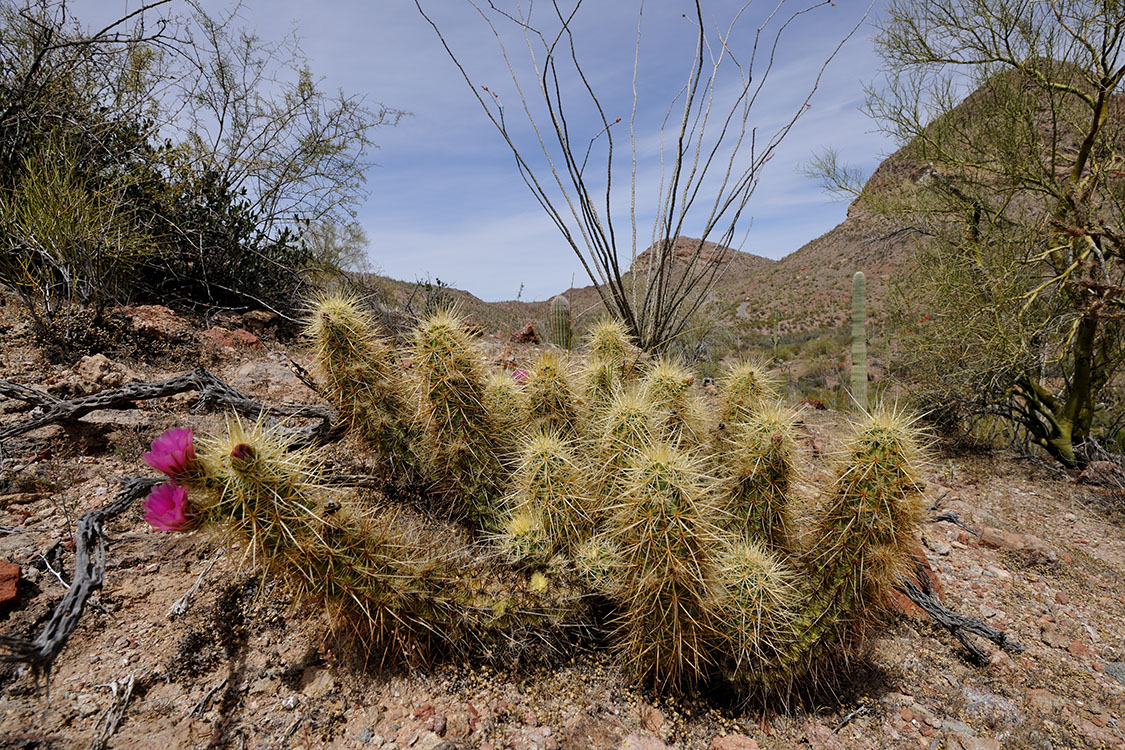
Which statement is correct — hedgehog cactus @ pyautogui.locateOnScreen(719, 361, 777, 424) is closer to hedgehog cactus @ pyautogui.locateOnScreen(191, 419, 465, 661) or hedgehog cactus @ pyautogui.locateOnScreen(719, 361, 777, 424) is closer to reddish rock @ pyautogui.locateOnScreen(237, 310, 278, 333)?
hedgehog cactus @ pyautogui.locateOnScreen(191, 419, 465, 661)

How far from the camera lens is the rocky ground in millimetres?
1623

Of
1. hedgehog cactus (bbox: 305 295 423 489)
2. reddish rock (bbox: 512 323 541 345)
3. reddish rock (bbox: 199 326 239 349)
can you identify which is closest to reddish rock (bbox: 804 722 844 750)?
hedgehog cactus (bbox: 305 295 423 489)

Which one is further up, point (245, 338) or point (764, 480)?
point (245, 338)

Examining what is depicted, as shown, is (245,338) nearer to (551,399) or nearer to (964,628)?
(551,399)

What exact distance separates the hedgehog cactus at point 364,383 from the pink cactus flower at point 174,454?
889mm

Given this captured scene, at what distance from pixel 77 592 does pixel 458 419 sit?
1.33 m

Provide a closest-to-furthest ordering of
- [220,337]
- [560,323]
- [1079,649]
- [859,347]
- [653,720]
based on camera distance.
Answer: [653,720] < [1079,649] < [220,337] < [859,347] < [560,323]

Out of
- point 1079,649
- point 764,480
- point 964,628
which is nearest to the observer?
point 764,480

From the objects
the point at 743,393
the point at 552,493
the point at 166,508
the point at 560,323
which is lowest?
the point at 552,493

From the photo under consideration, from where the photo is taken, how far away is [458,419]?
238 cm

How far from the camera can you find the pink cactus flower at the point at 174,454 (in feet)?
4.76

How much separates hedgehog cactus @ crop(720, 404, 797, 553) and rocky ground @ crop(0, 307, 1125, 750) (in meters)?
0.55

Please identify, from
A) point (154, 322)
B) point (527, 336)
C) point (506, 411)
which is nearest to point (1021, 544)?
point (506, 411)

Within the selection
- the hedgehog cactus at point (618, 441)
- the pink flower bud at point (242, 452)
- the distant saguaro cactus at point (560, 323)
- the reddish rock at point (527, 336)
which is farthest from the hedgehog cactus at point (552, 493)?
the reddish rock at point (527, 336)
